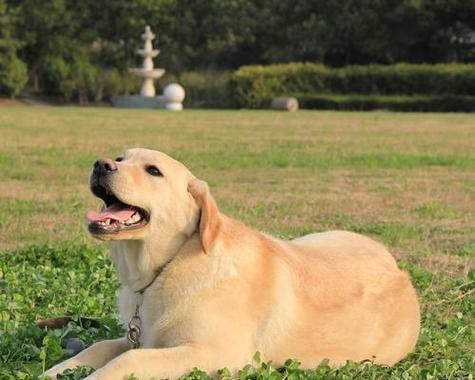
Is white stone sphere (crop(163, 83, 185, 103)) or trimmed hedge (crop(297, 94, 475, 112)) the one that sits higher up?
white stone sphere (crop(163, 83, 185, 103))

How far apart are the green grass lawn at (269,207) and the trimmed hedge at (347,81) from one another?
1690 cm

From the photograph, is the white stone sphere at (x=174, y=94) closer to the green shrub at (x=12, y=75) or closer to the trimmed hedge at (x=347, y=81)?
the trimmed hedge at (x=347, y=81)

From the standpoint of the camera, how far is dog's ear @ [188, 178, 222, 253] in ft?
12.7

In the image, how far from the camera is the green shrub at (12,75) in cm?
4561

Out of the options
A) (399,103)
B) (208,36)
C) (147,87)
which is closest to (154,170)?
(399,103)

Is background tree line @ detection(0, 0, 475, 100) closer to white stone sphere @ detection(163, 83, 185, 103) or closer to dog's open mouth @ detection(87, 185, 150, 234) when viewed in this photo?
white stone sphere @ detection(163, 83, 185, 103)

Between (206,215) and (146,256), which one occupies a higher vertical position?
(206,215)

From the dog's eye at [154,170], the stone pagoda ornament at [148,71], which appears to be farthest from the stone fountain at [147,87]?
the dog's eye at [154,170]

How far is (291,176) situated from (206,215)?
29.7 ft

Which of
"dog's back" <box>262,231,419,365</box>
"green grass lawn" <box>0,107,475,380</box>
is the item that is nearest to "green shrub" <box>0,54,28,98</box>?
"green grass lawn" <box>0,107,475,380</box>

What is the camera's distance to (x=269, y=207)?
9.87 meters

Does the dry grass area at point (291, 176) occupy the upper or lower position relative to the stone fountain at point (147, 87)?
upper

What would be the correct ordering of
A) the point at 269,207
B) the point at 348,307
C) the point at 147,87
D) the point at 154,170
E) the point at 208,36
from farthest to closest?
the point at 208,36 < the point at 147,87 < the point at 269,207 < the point at 348,307 < the point at 154,170

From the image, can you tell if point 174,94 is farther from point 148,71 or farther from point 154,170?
point 154,170
